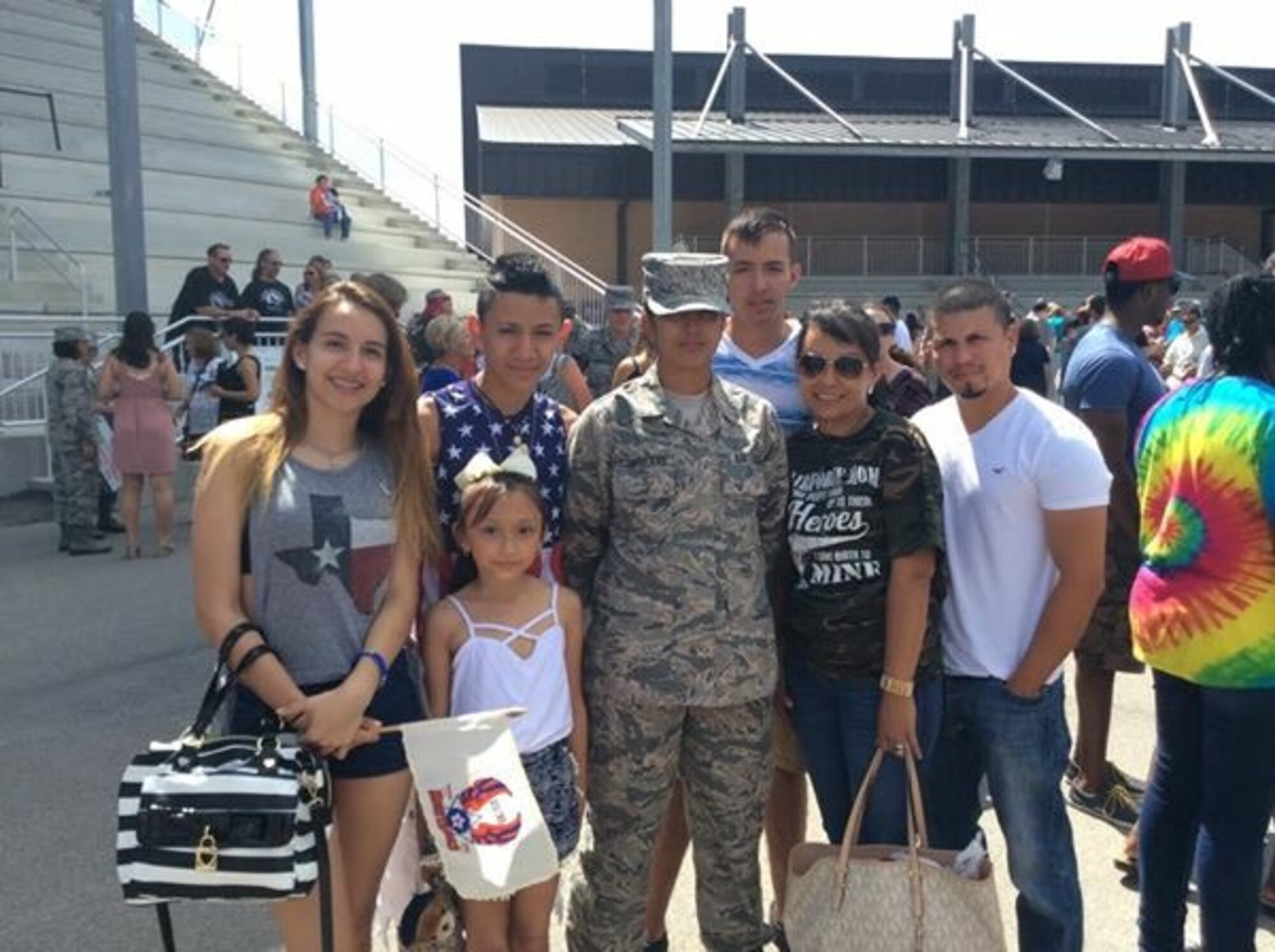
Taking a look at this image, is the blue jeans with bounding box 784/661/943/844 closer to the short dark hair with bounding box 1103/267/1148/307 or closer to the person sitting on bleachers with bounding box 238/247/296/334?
the short dark hair with bounding box 1103/267/1148/307

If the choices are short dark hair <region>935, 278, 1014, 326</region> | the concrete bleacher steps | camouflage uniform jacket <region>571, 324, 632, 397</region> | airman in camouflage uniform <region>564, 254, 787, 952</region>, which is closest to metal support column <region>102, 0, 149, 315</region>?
the concrete bleacher steps

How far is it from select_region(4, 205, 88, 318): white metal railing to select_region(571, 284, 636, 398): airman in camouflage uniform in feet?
20.6

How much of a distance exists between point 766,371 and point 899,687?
1.09 meters

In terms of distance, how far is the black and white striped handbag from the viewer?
233cm

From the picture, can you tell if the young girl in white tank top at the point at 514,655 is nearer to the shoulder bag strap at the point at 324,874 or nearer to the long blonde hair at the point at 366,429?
the long blonde hair at the point at 366,429

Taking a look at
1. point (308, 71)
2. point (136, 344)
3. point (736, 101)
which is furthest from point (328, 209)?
point (736, 101)

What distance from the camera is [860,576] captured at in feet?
9.30

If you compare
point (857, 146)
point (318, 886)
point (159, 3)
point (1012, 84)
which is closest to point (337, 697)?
point (318, 886)

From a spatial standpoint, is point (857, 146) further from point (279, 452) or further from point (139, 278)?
point (279, 452)

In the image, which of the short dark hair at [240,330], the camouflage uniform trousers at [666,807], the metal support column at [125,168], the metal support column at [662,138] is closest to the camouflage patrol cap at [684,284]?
the camouflage uniform trousers at [666,807]

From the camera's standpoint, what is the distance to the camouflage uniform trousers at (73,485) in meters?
9.14

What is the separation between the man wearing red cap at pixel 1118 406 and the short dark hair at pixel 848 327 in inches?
50.4

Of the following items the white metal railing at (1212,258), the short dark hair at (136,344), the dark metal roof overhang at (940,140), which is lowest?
the short dark hair at (136,344)

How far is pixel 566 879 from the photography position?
3787mm
